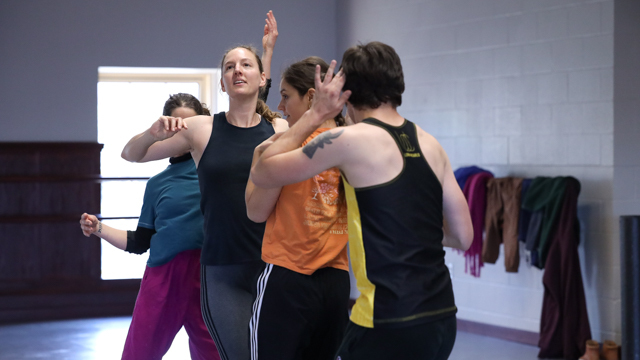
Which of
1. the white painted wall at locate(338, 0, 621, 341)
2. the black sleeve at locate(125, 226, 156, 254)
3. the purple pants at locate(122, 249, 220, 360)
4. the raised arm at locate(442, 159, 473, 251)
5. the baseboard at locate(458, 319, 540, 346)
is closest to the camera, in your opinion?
the raised arm at locate(442, 159, 473, 251)

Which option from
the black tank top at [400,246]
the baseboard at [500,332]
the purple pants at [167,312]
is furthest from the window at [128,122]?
the black tank top at [400,246]

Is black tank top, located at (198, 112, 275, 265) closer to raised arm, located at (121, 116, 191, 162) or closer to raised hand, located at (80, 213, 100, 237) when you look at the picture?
raised arm, located at (121, 116, 191, 162)

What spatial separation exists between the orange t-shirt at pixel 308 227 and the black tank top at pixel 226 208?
0.47 metres

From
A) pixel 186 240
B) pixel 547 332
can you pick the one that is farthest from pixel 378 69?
pixel 547 332

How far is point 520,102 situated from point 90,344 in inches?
144

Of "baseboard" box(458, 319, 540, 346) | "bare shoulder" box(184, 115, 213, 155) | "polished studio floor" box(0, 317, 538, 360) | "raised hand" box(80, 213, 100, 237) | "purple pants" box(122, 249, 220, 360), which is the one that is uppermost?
"bare shoulder" box(184, 115, 213, 155)

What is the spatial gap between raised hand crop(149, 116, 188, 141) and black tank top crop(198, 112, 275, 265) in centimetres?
15

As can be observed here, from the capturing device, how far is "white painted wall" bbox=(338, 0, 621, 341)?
4.31 meters

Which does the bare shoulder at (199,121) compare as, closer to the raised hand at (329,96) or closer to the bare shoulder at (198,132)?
the bare shoulder at (198,132)

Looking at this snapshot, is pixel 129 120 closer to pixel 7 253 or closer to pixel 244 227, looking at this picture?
pixel 7 253

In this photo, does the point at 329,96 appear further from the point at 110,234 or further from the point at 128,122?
the point at 128,122

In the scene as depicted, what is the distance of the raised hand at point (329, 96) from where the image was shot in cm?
157

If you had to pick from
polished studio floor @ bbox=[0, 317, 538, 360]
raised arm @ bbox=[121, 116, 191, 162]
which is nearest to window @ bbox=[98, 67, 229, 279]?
polished studio floor @ bbox=[0, 317, 538, 360]

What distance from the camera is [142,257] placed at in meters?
6.29
